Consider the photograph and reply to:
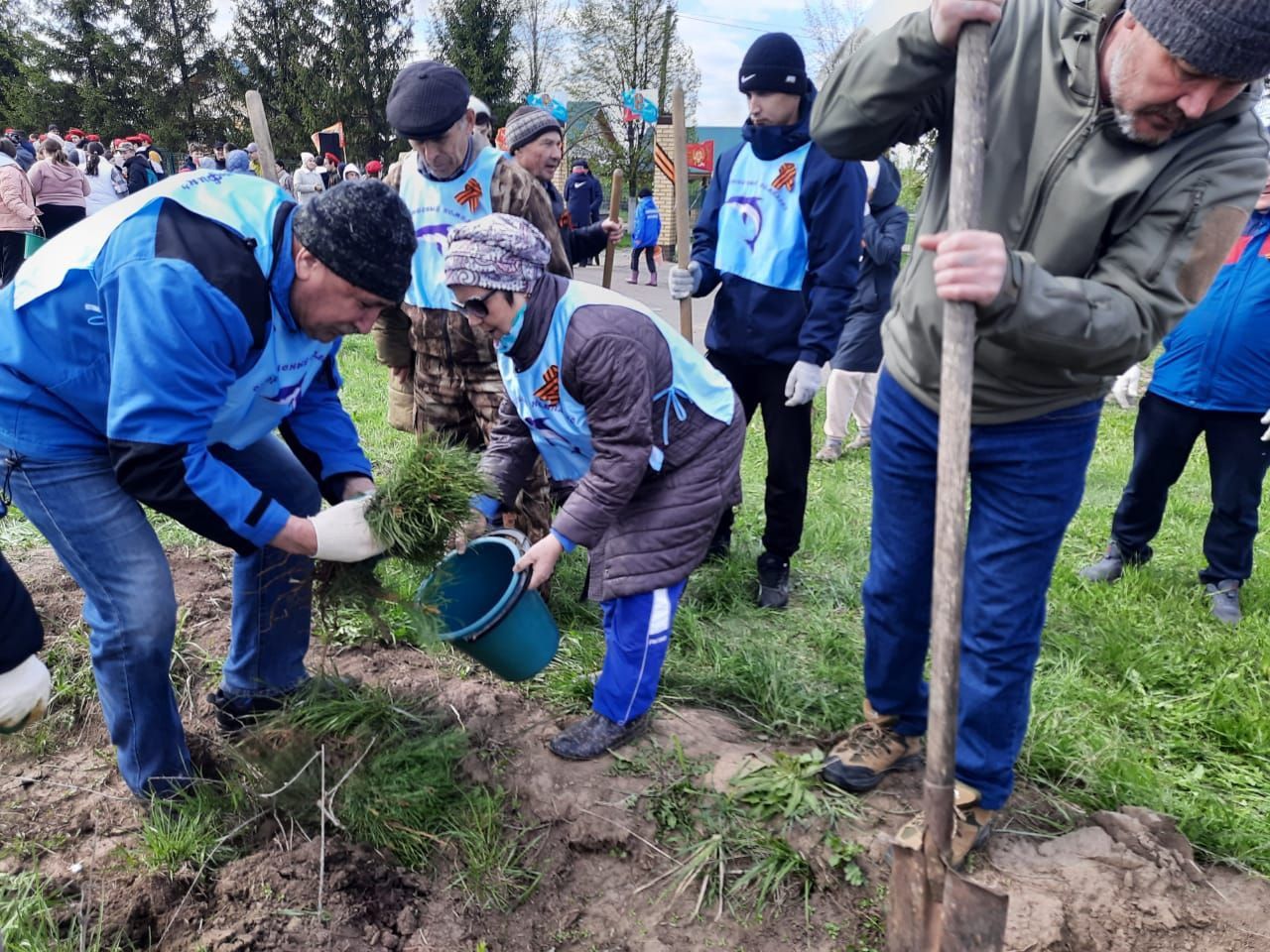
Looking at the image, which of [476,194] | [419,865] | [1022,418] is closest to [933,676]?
[1022,418]

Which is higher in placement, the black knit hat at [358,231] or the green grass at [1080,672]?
the black knit hat at [358,231]

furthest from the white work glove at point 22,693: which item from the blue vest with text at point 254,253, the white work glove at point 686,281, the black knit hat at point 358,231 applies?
the white work glove at point 686,281

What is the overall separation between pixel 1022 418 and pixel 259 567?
2.12m

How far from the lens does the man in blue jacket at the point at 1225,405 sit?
3670mm

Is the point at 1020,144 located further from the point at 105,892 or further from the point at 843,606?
the point at 105,892

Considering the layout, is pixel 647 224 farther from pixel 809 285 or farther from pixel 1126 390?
pixel 809 285

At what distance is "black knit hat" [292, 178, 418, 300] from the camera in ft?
6.45

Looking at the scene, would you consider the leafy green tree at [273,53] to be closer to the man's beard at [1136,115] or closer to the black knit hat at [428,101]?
the black knit hat at [428,101]

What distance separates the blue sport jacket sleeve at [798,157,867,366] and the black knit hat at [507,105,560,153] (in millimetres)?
1886

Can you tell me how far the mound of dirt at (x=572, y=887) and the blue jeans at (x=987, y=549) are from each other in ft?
1.00

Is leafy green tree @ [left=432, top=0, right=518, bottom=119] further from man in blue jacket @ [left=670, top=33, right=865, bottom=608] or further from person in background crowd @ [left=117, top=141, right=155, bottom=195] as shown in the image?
man in blue jacket @ [left=670, top=33, right=865, bottom=608]

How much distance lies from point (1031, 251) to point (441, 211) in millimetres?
2435

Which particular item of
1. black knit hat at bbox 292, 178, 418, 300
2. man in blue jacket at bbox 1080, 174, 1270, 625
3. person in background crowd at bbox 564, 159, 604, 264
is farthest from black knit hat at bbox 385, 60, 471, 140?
person in background crowd at bbox 564, 159, 604, 264

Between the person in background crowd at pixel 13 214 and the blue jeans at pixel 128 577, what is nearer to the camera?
the blue jeans at pixel 128 577
